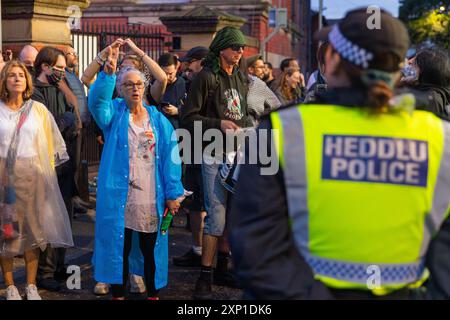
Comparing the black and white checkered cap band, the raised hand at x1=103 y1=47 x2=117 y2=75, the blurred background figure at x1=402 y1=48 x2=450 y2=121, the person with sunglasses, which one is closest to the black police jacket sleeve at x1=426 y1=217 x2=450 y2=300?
the black and white checkered cap band

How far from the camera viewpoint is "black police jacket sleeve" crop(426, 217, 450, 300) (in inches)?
92.2

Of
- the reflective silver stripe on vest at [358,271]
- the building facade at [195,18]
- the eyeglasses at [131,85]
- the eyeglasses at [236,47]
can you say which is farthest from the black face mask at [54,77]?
the building facade at [195,18]

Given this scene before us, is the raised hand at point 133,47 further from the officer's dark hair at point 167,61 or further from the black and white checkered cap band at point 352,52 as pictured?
the black and white checkered cap band at point 352,52

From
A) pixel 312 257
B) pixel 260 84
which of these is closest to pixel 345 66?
pixel 312 257

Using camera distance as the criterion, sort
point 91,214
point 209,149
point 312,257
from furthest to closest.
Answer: point 91,214 < point 209,149 < point 312,257

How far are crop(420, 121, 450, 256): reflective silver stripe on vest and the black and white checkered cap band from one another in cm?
37

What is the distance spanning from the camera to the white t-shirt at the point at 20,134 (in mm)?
5551

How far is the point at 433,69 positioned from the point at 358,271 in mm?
3634

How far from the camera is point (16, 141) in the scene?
18.3ft

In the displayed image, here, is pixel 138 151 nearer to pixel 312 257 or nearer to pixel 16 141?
pixel 16 141

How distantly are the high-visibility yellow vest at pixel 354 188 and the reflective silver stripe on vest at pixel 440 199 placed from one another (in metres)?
0.04

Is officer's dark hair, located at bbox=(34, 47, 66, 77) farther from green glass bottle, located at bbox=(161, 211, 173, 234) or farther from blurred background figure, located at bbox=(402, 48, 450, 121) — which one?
blurred background figure, located at bbox=(402, 48, 450, 121)

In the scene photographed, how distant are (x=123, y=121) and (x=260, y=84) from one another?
173 centimetres

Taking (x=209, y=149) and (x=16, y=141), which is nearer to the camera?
(x=16, y=141)
